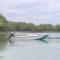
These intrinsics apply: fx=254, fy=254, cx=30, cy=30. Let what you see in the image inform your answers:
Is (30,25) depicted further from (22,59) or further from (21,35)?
(22,59)

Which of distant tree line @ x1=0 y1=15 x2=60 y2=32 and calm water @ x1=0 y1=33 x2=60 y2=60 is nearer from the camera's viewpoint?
calm water @ x1=0 y1=33 x2=60 y2=60

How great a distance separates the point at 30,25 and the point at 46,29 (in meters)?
1.85

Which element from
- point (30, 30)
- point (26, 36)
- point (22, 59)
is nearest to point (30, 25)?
point (30, 30)

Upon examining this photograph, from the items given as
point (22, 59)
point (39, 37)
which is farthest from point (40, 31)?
point (22, 59)

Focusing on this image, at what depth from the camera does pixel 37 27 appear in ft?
91.5

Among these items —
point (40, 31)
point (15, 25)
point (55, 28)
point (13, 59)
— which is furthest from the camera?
point (40, 31)

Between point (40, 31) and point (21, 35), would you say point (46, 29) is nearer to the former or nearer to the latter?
point (40, 31)

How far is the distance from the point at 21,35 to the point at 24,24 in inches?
105

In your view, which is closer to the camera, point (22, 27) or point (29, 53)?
point (29, 53)

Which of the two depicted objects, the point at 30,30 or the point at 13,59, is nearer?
the point at 13,59

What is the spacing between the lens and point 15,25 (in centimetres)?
2753

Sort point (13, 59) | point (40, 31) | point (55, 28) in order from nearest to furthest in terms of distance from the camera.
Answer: point (13, 59) → point (55, 28) → point (40, 31)

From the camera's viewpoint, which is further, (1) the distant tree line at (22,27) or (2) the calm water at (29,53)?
(1) the distant tree line at (22,27)

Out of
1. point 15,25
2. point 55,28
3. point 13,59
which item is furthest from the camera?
point 15,25
